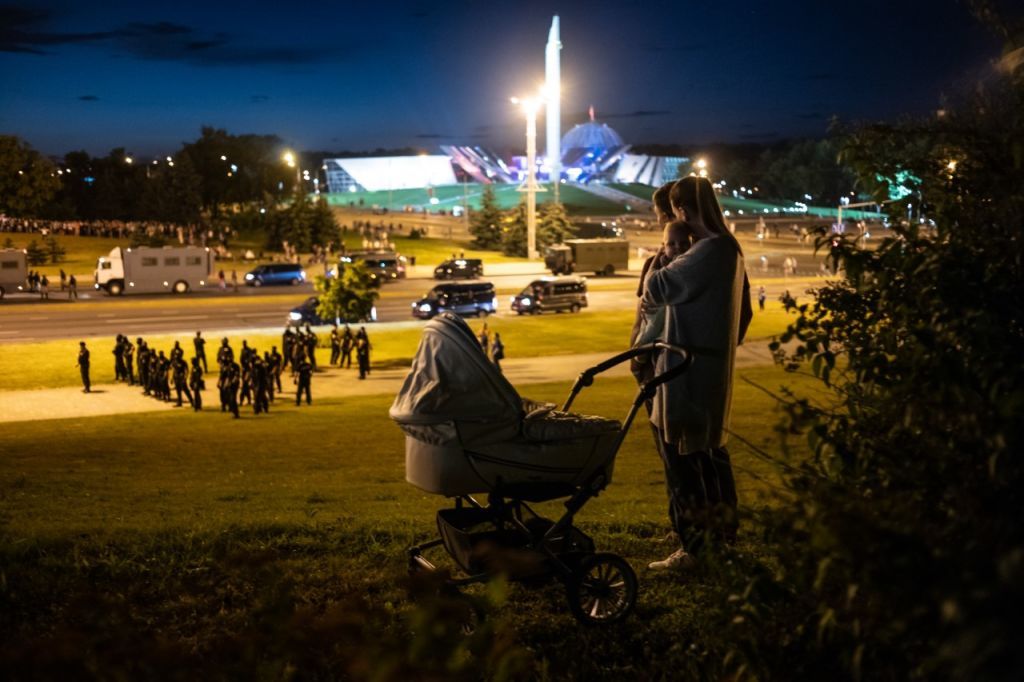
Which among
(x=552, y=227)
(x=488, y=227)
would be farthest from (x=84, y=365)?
(x=488, y=227)

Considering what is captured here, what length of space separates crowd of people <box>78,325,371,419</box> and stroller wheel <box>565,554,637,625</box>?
17783 millimetres

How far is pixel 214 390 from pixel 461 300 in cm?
1860

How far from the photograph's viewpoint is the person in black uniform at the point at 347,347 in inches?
1266

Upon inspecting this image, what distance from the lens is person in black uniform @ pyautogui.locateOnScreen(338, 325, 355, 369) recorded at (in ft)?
106

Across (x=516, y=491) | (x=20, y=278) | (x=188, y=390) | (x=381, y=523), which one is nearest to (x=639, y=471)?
(x=381, y=523)

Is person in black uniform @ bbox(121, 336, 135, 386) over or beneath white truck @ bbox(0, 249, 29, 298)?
beneath

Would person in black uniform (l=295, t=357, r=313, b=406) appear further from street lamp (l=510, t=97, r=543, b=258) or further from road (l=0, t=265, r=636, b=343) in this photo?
street lamp (l=510, t=97, r=543, b=258)

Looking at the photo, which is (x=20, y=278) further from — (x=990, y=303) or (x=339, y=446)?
(x=990, y=303)

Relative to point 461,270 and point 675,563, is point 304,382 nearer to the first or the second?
point 675,563

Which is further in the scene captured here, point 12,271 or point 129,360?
point 12,271

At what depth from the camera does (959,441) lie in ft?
9.57

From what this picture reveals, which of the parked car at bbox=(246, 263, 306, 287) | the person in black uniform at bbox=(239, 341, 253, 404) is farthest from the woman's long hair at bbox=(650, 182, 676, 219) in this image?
the parked car at bbox=(246, 263, 306, 287)

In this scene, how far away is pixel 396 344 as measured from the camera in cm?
3681

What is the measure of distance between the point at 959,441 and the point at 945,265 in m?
0.67
